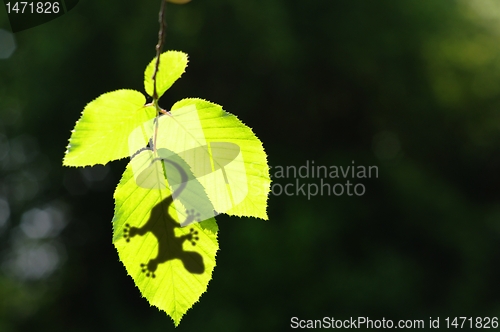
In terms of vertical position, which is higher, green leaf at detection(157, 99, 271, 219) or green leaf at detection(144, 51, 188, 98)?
green leaf at detection(144, 51, 188, 98)

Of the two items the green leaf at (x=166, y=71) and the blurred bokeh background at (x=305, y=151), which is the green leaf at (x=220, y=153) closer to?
the green leaf at (x=166, y=71)

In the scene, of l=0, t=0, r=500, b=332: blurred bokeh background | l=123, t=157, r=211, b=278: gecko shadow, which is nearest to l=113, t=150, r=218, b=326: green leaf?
l=123, t=157, r=211, b=278: gecko shadow

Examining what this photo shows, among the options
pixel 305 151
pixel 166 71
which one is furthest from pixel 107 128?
pixel 305 151

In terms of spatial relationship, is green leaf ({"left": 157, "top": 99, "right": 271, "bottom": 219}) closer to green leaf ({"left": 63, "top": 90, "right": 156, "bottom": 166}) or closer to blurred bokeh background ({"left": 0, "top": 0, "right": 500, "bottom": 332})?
green leaf ({"left": 63, "top": 90, "right": 156, "bottom": 166})

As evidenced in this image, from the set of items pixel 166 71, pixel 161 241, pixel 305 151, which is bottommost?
pixel 161 241

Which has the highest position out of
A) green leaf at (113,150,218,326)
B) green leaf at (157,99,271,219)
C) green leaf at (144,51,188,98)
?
green leaf at (144,51,188,98)

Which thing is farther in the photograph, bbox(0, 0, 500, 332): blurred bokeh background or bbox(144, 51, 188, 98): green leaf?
bbox(0, 0, 500, 332): blurred bokeh background

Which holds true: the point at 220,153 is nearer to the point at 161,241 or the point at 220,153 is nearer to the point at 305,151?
the point at 161,241

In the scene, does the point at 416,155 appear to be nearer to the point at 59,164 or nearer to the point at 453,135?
the point at 453,135
